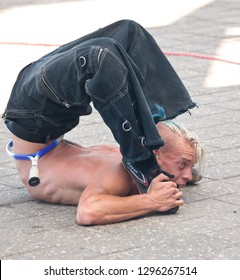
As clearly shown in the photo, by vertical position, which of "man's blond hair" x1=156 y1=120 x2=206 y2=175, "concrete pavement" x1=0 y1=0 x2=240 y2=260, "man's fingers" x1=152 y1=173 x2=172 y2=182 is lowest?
"concrete pavement" x1=0 y1=0 x2=240 y2=260

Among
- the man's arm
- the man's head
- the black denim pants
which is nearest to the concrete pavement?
the man's arm

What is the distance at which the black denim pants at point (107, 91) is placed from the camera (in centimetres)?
483

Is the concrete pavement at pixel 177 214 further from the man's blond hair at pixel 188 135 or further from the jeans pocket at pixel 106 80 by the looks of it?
the jeans pocket at pixel 106 80

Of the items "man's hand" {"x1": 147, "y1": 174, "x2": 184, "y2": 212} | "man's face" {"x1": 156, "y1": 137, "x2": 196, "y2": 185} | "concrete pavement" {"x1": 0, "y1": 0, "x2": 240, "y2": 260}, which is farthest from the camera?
"man's face" {"x1": 156, "y1": 137, "x2": 196, "y2": 185}

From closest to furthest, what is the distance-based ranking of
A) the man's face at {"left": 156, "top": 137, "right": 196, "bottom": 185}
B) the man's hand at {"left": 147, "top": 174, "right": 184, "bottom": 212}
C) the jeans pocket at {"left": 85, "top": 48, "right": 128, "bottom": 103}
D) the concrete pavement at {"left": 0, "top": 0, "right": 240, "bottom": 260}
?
the concrete pavement at {"left": 0, "top": 0, "right": 240, "bottom": 260} < the jeans pocket at {"left": 85, "top": 48, "right": 128, "bottom": 103} < the man's hand at {"left": 147, "top": 174, "right": 184, "bottom": 212} < the man's face at {"left": 156, "top": 137, "right": 196, "bottom": 185}

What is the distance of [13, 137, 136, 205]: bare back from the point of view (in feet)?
16.5

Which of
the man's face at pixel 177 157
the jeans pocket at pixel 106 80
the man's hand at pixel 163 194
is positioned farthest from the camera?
the man's face at pixel 177 157

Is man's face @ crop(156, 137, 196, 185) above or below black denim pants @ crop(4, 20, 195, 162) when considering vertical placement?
below

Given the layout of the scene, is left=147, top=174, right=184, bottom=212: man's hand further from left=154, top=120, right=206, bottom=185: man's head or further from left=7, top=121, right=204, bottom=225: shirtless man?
left=154, top=120, right=206, bottom=185: man's head

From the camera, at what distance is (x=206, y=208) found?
16.8 ft

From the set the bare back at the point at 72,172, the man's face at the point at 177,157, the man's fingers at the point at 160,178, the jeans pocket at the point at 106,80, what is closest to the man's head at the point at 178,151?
the man's face at the point at 177,157

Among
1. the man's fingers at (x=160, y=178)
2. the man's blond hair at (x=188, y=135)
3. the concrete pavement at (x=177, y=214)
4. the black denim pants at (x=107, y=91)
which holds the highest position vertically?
the black denim pants at (x=107, y=91)
